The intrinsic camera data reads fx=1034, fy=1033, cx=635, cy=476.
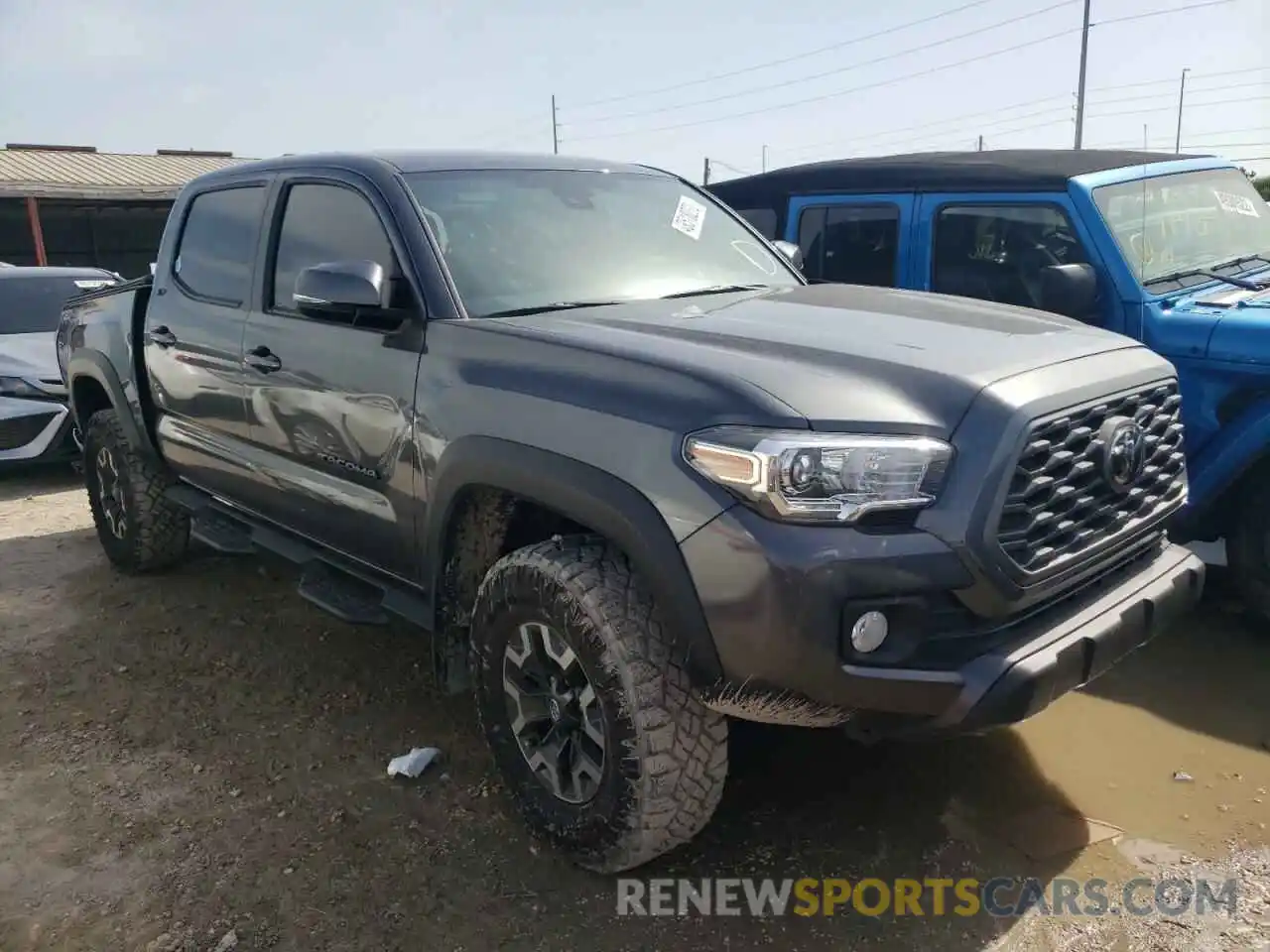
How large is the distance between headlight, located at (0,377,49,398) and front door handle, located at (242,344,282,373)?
487 cm

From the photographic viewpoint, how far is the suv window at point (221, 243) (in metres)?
4.05

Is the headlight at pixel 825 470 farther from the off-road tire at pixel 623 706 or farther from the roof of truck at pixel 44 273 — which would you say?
the roof of truck at pixel 44 273

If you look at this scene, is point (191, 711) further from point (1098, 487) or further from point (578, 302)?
point (1098, 487)

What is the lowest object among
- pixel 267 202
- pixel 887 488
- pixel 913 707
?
pixel 913 707

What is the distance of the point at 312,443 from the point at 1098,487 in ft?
8.12

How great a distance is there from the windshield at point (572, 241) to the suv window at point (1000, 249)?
1.35m

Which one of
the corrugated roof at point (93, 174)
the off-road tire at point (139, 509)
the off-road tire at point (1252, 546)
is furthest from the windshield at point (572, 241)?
the corrugated roof at point (93, 174)

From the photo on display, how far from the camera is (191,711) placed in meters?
3.89

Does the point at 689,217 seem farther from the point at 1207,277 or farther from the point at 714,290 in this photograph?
the point at 1207,277

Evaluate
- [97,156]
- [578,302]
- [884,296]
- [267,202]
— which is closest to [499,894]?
[578,302]

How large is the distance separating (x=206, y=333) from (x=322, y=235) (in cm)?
86

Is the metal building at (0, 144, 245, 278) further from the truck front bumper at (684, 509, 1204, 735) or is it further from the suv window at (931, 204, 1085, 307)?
the truck front bumper at (684, 509, 1204, 735)

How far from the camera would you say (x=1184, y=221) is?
15.7 ft

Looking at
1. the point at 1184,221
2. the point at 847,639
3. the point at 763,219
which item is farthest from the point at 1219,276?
the point at 847,639
